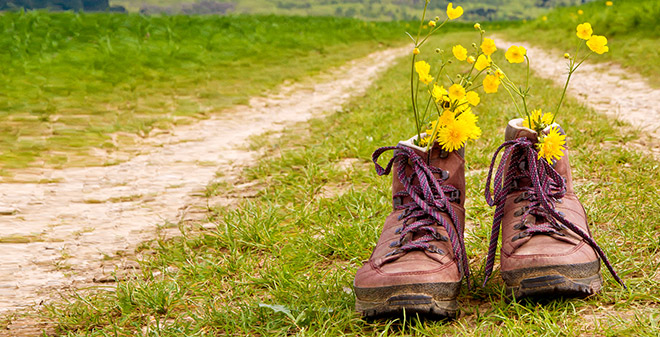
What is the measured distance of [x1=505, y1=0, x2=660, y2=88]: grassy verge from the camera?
8227mm

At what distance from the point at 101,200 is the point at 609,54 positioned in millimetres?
9724

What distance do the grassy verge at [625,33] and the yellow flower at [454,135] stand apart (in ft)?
21.0

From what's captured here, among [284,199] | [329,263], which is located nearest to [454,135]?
[329,263]

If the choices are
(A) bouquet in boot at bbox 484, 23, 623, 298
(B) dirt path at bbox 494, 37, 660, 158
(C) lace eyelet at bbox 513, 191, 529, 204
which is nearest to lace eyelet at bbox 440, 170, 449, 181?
(A) bouquet in boot at bbox 484, 23, 623, 298

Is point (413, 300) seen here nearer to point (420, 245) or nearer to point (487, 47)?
point (420, 245)

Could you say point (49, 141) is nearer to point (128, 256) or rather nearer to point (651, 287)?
point (128, 256)

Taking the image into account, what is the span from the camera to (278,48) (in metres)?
12.4

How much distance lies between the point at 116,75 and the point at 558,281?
7.60 metres

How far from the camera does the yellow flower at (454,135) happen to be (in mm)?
1882

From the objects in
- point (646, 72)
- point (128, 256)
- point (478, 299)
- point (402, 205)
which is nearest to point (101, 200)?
point (128, 256)

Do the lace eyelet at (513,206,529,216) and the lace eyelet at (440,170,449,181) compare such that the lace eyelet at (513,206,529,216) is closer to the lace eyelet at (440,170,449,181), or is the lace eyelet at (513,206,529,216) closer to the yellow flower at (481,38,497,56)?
the lace eyelet at (440,170,449,181)

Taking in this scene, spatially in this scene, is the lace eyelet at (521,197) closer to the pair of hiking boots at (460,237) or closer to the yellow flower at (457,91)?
the pair of hiking boots at (460,237)

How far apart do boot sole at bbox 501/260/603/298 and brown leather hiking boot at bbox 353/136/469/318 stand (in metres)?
0.23

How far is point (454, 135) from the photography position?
190cm
